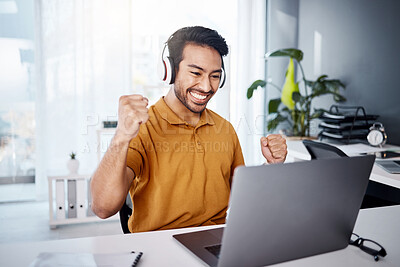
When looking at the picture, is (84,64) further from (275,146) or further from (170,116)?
(275,146)

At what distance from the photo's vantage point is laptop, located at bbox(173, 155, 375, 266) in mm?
736

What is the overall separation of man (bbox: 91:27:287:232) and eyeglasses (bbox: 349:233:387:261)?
415 millimetres

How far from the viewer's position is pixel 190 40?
150cm

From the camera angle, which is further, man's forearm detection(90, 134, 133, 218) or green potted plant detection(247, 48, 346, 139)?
green potted plant detection(247, 48, 346, 139)

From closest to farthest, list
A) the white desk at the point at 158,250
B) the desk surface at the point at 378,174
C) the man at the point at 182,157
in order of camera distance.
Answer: the white desk at the point at 158,250
the man at the point at 182,157
the desk surface at the point at 378,174

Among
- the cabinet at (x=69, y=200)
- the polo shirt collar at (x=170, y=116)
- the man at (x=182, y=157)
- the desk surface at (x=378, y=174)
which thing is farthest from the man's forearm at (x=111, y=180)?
the cabinet at (x=69, y=200)

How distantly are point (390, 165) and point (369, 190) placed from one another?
0.87m

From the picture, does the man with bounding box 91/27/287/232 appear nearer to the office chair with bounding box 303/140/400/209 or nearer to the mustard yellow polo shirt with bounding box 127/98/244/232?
the mustard yellow polo shirt with bounding box 127/98/244/232

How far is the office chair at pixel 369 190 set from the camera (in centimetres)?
182

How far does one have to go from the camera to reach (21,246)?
955 millimetres

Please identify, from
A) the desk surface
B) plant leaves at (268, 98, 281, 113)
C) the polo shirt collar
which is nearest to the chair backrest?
the desk surface

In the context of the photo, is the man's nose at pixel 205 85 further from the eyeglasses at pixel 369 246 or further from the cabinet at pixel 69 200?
the cabinet at pixel 69 200

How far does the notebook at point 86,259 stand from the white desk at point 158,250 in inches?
1.2

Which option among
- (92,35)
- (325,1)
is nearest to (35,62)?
(92,35)
